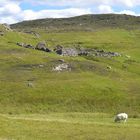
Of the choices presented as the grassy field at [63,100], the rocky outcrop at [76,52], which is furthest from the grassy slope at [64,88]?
the rocky outcrop at [76,52]

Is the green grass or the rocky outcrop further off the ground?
the rocky outcrop

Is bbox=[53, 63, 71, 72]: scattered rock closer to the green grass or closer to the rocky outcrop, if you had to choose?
the rocky outcrop

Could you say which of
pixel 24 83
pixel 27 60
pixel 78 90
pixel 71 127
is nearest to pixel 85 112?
pixel 78 90

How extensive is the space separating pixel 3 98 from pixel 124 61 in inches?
2881

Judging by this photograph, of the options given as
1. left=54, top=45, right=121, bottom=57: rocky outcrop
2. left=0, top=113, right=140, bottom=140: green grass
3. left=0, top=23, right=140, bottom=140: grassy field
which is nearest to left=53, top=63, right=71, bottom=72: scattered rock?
left=0, top=23, right=140, bottom=140: grassy field

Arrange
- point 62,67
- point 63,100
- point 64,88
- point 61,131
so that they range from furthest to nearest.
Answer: point 62,67
point 64,88
point 63,100
point 61,131

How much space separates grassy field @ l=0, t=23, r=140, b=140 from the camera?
52719 millimetres

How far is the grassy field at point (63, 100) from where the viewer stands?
52.7 metres

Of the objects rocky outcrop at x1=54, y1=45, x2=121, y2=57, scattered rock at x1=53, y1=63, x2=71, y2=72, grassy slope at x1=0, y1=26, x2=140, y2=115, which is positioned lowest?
grassy slope at x1=0, y1=26, x2=140, y2=115

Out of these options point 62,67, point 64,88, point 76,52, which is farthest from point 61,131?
point 76,52

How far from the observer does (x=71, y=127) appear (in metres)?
55.4

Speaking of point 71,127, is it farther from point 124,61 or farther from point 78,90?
point 124,61

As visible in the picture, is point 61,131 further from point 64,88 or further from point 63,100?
point 64,88

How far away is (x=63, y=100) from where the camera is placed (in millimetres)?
89500
